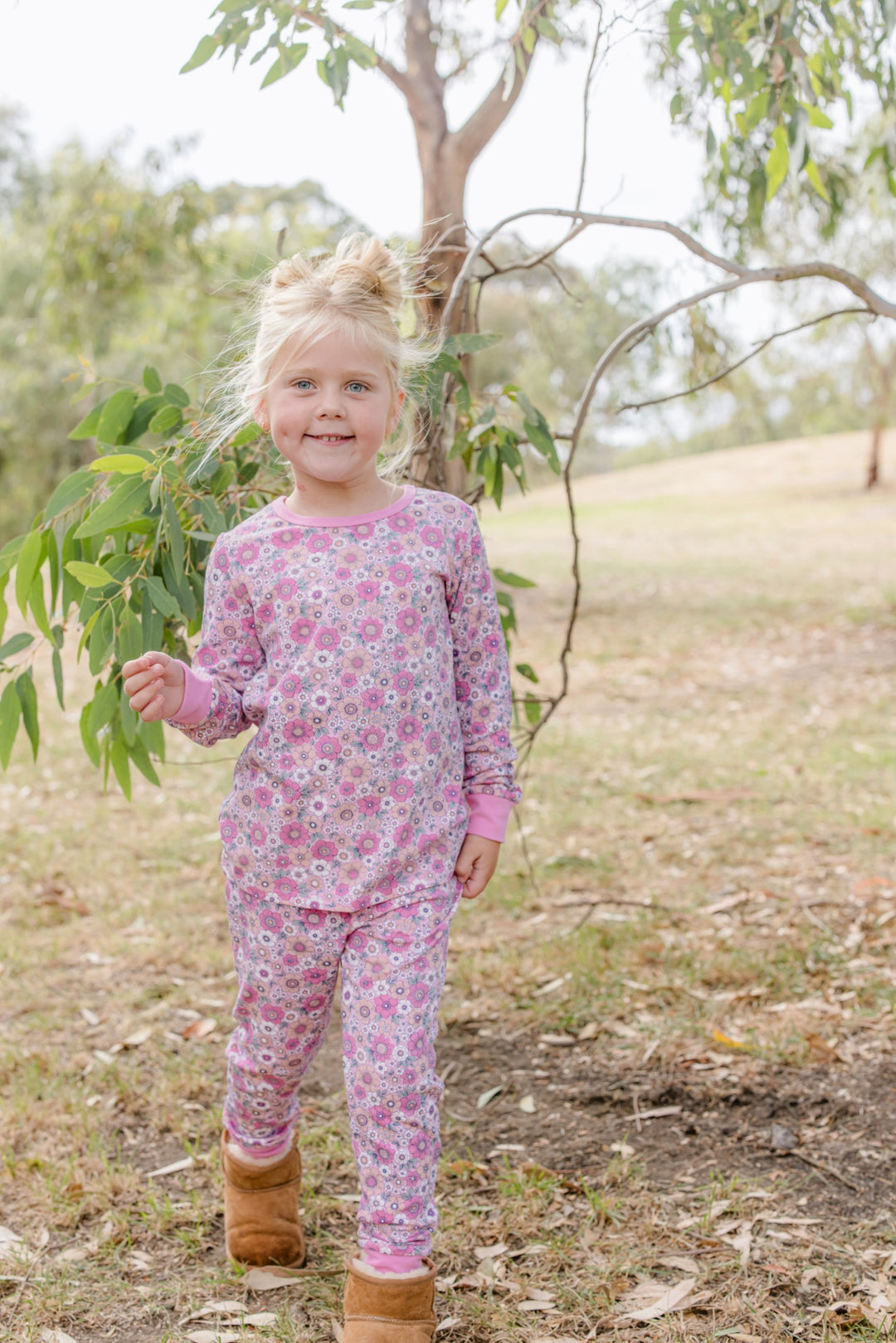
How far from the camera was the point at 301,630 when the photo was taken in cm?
204

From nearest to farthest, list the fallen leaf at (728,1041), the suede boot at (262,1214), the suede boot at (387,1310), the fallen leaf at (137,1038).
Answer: the suede boot at (387,1310) → the suede boot at (262,1214) → the fallen leaf at (728,1041) → the fallen leaf at (137,1038)

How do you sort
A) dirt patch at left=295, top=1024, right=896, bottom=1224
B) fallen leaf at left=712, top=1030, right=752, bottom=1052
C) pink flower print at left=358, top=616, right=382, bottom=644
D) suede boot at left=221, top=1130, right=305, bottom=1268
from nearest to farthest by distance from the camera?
1. pink flower print at left=358, top=616, right=382, bottom=644
2. suede boot at left=221, top=1130, right=305, bottom=1268
3. dirt patch at left=295, top=1024, right=896, bottom=1224
4. fallen leaf at left=712, top=1030, right=752, bottom=1052

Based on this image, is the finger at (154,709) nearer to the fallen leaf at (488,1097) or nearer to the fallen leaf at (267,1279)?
the fallen leaf at (267,1279)

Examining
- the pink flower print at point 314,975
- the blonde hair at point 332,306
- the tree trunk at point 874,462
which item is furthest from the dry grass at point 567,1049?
the tree trunk at point 874,462

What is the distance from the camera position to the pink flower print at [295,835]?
2029mm

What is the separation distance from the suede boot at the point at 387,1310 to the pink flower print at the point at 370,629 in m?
0.99

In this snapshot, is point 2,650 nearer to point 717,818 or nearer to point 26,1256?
point 26,1256

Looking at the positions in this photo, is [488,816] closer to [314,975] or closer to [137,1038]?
[314,975]

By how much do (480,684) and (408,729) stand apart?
8.0 inches

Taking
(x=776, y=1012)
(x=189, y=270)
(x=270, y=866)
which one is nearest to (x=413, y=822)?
(x=270, y=866)

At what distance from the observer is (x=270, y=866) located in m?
2.05

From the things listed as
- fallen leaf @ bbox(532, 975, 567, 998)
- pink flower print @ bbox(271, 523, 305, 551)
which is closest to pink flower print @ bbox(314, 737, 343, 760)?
pink flower print @ bbox(271, 523, 305, 551)

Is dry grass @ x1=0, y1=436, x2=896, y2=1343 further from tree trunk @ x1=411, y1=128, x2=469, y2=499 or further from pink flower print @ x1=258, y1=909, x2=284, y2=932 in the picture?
tree trunk @ x1=411, y1=128, x2=469, y2=499

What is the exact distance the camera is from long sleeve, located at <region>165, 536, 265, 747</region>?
210 cm
